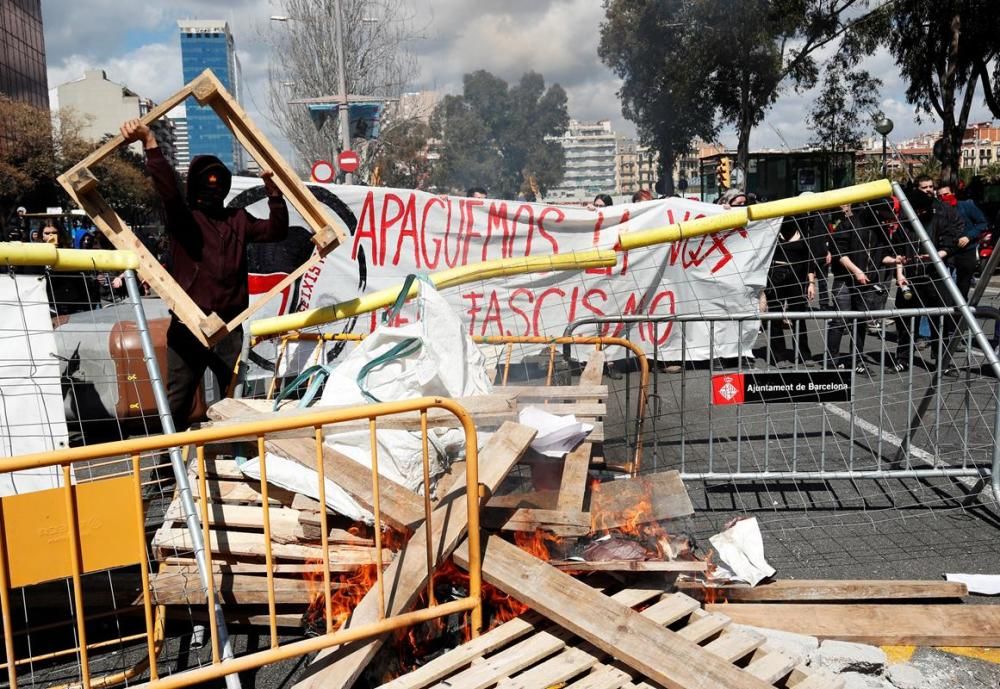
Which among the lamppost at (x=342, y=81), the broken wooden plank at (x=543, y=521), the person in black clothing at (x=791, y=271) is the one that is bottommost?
the broken wooden plank at (x=543, y=521)

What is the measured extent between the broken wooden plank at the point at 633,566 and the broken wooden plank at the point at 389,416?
760 mm

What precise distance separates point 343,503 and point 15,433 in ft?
5.19

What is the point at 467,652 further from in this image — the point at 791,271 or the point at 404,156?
the point at 404,156

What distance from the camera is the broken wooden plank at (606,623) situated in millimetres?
2775

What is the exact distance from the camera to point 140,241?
418cm

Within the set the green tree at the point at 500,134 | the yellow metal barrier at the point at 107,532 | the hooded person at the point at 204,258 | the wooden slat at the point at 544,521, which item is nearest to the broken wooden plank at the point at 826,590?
the wooden slat at the point at 544,521

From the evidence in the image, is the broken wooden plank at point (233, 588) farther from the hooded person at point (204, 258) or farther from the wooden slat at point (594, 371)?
the wooden slat at point (594, 371)

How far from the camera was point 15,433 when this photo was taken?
3773 mm

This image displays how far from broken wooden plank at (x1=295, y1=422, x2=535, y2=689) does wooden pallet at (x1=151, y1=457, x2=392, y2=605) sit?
0.33 metres

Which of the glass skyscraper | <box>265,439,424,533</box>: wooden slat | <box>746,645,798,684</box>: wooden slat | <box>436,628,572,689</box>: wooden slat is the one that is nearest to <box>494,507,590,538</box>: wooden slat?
<box>265,439,424,533</box>: wooden slat

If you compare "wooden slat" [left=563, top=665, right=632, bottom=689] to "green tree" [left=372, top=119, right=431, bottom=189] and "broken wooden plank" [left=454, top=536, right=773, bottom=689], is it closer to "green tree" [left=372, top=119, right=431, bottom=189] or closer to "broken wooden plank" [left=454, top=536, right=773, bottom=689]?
"broken wooden plank" [left=454, top=536, right=773, bottom=689]

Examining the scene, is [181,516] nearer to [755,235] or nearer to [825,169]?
[755,235]

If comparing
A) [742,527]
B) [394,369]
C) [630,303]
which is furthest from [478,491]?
[630,303]

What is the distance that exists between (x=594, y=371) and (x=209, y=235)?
2460mm
